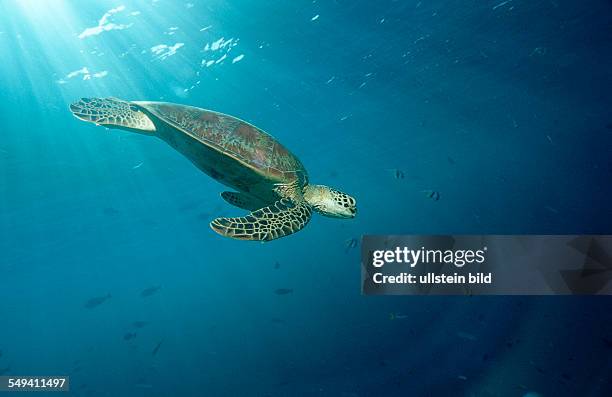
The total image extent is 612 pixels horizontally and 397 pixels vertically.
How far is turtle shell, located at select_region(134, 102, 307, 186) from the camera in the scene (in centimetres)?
565

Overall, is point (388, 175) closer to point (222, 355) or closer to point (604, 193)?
point (222, 355)

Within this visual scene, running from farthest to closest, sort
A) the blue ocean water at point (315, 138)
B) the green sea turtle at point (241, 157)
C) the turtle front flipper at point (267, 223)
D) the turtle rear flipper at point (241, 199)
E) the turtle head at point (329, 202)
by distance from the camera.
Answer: the blue ocean water at point (315, 138), the turtle rear flipper at point (241, 199), the turtle head at point (329, 202), the green sea turtle at point (241, 157), the turtle front flipper at point (267, 223)

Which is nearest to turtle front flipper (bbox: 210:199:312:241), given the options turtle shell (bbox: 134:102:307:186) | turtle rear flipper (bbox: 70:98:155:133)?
turtle shell (bbox: 134:102:307:186)

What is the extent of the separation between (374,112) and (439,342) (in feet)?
45.2

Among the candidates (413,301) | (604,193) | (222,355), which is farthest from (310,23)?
(604,193)

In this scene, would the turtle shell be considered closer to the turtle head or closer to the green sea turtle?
the green sea turtle

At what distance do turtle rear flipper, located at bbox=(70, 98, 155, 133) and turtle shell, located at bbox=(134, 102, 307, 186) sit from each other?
0.45 metres

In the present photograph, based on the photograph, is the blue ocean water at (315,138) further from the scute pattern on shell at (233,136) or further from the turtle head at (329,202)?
the scute pattern on shell at (233,136)

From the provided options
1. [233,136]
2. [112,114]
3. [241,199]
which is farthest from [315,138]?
[233,136]

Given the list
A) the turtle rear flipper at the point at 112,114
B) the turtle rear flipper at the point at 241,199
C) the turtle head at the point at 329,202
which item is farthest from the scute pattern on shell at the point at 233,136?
the turtle rear flipper at the point at 241,199

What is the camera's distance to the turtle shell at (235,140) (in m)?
5.65

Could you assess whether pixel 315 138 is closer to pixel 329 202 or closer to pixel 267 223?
pixel 329 202

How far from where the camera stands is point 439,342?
18.5m

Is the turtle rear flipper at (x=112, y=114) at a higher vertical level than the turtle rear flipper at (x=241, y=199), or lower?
higher
